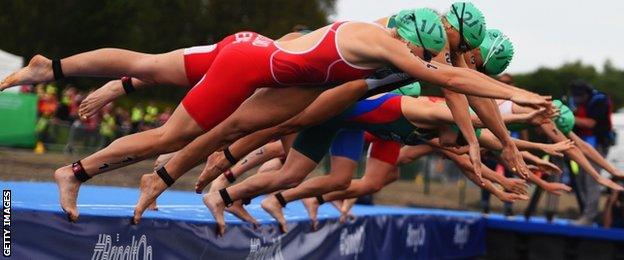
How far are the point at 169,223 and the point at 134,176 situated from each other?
704 centimetres

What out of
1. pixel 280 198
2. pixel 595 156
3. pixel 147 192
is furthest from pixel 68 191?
pixel 595 156

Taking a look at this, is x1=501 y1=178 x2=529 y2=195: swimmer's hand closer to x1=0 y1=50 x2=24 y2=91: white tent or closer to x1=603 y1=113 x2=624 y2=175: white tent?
x1=0 y1=50 x2=24 y2=91: white tent

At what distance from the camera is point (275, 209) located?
30.7 feet

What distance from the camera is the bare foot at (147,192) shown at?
6914 mm

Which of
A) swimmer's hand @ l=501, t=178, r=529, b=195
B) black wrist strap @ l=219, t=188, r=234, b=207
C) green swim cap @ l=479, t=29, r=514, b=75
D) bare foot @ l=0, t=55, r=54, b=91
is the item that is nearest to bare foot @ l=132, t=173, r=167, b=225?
bare foot @ l=0, t=55, r=54, b=91

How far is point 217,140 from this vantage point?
7.23 m

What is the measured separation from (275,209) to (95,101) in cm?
220

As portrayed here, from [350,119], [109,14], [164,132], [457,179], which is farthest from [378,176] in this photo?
Answer: [109,14]

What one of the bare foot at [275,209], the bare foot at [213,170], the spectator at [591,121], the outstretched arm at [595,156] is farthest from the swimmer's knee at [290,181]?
the spectator at [591,121]

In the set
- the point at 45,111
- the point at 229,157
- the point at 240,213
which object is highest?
the point at 45,111

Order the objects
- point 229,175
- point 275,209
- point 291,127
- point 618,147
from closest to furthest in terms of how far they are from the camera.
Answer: point 291,127
point 275,209
point 229,175
point 618,147

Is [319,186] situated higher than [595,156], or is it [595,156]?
[595,156]

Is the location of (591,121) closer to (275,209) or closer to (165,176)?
(275,209)

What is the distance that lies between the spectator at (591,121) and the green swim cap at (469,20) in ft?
19.9
